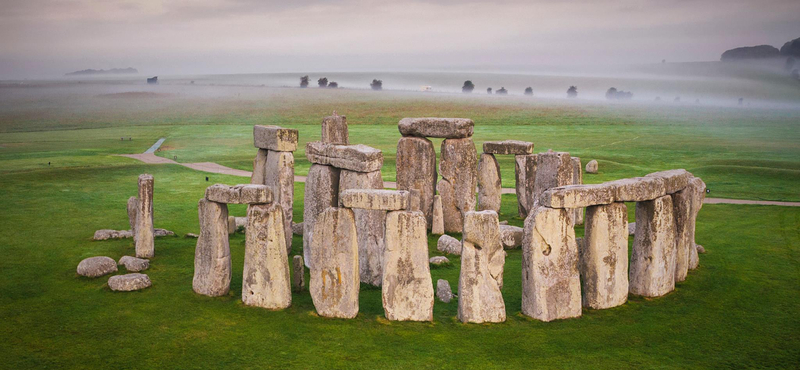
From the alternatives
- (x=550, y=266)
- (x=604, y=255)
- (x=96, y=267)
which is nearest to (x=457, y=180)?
(x=604, y=255)

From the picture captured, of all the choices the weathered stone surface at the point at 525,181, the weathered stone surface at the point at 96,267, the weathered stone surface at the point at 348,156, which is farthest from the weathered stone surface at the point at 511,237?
the weathered stone surface at the point at 96,267

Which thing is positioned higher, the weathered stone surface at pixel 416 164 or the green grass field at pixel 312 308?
the weathered stone surface at pixel 416 164

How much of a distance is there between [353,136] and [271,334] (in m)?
34.0

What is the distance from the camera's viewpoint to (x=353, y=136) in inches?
1718

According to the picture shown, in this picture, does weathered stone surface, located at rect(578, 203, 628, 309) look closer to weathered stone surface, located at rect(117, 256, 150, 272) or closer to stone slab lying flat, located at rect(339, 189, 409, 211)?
stone slab lying flat, located at rect(339, 189, 409, 211)

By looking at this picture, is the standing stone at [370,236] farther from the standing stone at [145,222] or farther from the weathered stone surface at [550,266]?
the standing stone at [145,222]

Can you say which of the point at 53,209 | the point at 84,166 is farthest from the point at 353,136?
the point at 53,209

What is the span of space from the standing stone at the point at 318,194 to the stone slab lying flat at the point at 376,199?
3379mm

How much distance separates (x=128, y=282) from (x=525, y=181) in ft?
38.4

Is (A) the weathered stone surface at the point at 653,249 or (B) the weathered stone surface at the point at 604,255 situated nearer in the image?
(B) the weathered stone surface at the point at 604,255

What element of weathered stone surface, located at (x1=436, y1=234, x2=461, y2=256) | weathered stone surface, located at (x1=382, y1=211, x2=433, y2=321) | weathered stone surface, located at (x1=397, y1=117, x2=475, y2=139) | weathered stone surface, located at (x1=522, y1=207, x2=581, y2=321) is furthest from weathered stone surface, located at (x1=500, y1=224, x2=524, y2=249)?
weathered stone surface, located at (x1=382, y1=211, x2=433, y2=321)

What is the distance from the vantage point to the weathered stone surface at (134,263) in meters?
13.2

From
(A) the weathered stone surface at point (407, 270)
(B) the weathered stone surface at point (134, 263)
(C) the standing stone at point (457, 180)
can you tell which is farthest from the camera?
(C) the standing stone at point (457, 180)

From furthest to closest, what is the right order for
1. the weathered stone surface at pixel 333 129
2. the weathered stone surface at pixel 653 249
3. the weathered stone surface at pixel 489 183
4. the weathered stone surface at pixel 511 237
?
the weathered stone surface at pixel 489 183 < the weathered stone surface at pixel 333 129 < the weathered stone surface at pixel 511 237 < the weathered stone surface at pixel 653 249
